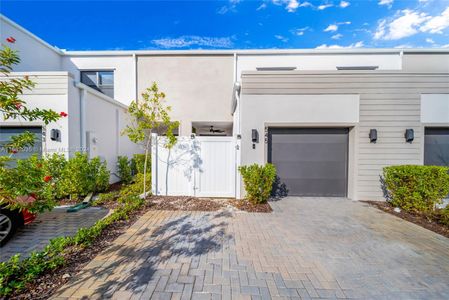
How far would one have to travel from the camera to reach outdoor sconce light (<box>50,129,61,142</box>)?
18.4 feet

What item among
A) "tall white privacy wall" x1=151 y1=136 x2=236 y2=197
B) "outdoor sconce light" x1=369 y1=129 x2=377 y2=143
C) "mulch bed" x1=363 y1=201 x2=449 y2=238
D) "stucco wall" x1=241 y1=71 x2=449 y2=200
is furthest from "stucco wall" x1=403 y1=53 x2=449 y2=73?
"tall white privacy wall" x1=151 y1=136 x2=236 y2=197

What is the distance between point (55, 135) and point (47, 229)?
3112mm

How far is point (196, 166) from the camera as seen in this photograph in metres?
5.98

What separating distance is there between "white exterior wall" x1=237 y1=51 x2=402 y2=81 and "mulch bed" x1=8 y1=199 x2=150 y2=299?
9.32m

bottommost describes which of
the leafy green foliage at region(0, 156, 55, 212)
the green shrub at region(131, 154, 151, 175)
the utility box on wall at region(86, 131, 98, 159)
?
the green shrub at region(131, 154, 151, 175)

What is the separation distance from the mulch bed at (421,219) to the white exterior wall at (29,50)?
14.2 m

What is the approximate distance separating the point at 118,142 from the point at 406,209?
10.4 m

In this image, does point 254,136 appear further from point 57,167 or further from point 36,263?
point 57,167

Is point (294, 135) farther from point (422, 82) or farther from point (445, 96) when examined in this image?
point (445, 96)

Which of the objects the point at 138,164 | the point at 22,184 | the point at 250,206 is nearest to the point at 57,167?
the point at 138,164

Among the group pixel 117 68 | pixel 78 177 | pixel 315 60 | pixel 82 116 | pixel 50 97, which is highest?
pixel 315 60

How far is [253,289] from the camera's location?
2270 millimetres

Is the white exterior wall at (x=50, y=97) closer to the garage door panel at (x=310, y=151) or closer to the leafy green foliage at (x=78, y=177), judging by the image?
the leafy green foliage at (x=78, y=177)

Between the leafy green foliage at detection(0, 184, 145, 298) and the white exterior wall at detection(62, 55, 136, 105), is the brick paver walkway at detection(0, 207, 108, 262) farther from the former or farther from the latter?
the white exterior wall at detection(62, 55, 136, 105)
